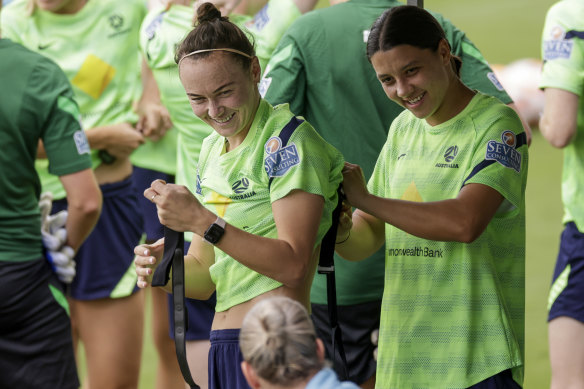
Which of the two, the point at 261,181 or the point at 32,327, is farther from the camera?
the point at 32,327

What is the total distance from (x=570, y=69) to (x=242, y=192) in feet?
5.39

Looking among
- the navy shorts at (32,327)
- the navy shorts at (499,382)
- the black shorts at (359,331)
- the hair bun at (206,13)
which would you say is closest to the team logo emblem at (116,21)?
the navy shorts at (32,327)

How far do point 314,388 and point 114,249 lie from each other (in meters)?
2.68

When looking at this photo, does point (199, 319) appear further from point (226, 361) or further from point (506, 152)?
point (506, 152)

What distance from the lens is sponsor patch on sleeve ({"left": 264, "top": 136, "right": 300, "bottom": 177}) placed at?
7.57ft

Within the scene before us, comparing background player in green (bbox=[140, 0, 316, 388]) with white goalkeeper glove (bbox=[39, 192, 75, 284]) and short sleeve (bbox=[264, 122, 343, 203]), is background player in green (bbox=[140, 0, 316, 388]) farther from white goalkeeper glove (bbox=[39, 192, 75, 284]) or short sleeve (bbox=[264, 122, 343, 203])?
short sleeve (bbox=[264, 122, 343, 203])

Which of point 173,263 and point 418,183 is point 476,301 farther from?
point 173,263

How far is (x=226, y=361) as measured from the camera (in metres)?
2.43

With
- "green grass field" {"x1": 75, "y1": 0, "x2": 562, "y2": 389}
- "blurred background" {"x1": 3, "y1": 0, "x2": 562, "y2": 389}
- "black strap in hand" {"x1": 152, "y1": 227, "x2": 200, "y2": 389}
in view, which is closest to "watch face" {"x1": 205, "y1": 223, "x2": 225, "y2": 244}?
"black strap in hand" {"x1": 152, "y1": 227, "x2": 200, "y2": 389}

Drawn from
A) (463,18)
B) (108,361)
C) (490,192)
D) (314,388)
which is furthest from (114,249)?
(463,18)

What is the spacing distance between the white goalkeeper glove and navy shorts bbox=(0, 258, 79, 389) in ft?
0.10

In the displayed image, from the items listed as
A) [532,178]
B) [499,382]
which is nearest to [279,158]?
[499,382]

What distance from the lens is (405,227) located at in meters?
2.38

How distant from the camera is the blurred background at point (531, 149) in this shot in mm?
5523
